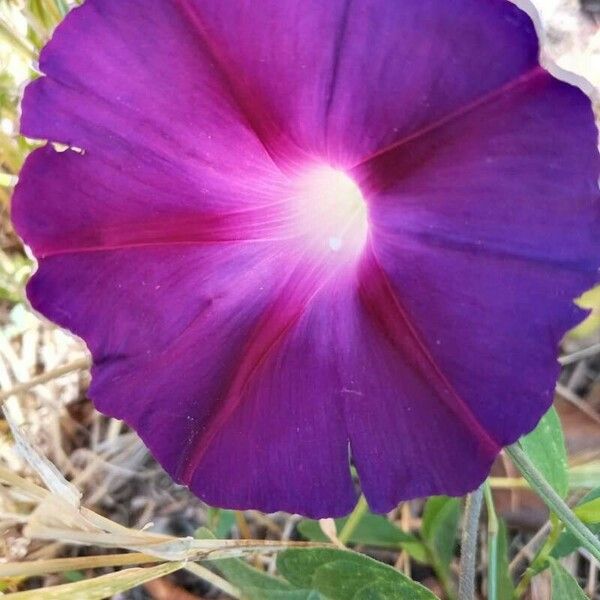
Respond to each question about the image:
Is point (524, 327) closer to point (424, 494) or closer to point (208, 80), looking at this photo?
point (424, 494)

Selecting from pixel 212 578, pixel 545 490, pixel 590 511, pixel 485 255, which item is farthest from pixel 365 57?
pixel 212 578

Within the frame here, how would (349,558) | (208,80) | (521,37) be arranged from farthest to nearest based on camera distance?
(349,558)
(208,80)
(521,37)

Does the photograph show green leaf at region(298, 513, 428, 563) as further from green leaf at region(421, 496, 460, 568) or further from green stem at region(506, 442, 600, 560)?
green stem at region(506, 442, 600, 560)

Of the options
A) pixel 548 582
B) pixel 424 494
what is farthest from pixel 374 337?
pixel 548 582

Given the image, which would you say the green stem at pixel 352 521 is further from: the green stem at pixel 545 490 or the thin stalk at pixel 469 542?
Result: the green stem at pixel 545 490

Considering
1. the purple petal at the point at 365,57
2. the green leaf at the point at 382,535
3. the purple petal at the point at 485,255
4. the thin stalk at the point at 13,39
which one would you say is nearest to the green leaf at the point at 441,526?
the green leaf at the point at 382,535

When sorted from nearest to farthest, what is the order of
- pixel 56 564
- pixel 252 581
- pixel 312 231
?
1. pixel 56 564
2. pixel 312 231
3. pixel 252 581

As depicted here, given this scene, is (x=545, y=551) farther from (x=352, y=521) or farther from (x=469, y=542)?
(x=352, y=521)
